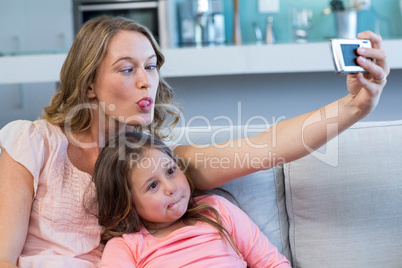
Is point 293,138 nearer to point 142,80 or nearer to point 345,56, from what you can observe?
point 345,56

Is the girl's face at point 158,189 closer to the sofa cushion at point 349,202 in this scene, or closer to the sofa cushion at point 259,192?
the sofa cushion at point 259,192

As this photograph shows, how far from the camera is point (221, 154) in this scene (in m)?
1.31

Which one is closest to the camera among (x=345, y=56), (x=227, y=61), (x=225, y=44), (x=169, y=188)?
(x=345, y=56)

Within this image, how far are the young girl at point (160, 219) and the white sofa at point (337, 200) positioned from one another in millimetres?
183

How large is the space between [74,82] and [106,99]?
122 mm

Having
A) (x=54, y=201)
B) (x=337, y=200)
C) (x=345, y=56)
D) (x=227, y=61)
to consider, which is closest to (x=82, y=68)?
(x=54, y=201)

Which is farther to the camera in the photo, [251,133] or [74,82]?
[251,133]

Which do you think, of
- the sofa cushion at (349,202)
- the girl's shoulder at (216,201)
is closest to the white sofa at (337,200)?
the sofa cushion at (349,202)

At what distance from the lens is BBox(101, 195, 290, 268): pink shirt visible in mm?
1181

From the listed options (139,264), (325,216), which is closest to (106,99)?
(139,264)

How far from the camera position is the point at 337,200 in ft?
4.65

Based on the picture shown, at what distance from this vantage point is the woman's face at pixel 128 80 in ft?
4.17

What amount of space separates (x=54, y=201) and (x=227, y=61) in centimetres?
192

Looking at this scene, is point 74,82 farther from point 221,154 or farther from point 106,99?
point 221,154
